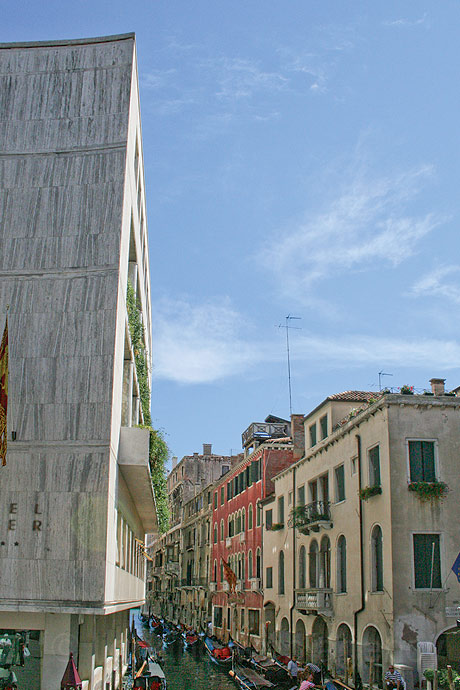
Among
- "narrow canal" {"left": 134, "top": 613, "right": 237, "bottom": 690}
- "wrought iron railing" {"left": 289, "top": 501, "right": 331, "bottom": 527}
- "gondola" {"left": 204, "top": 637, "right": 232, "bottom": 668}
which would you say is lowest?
"narrow canal" {"left": 134, "top": 613, "right": 237, "bottom": 690}

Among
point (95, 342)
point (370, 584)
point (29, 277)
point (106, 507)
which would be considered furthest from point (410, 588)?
point (29, 277)

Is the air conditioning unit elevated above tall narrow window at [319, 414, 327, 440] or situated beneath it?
situated beneath

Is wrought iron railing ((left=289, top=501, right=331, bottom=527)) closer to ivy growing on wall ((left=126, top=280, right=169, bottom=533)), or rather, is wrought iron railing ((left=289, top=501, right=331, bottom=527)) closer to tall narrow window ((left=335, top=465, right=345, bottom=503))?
tall narrow window ((left=335, top=465, right=345, bottom=503))

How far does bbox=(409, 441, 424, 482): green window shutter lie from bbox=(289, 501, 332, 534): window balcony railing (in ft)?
21.3

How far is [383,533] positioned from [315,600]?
263 inches

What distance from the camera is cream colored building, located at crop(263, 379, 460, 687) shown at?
2177 cm

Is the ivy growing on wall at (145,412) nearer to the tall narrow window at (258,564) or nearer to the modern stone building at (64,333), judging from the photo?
the modern stone building at (64,333)

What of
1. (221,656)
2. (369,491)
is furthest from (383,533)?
(221,656)

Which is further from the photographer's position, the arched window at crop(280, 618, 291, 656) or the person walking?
the arched window at crop(280, 618, 291, 656)

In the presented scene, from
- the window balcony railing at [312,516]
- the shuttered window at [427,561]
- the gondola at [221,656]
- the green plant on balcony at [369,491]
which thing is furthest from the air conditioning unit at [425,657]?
the gondola at [221,656]

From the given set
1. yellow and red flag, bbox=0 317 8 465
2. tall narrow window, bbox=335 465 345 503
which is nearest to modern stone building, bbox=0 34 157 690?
yellow and red flag, bbox=0 317 8 465

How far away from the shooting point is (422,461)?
2312 cm

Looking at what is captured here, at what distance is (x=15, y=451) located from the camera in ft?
50.8

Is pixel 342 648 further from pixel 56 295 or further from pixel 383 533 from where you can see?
pixel 56 295
